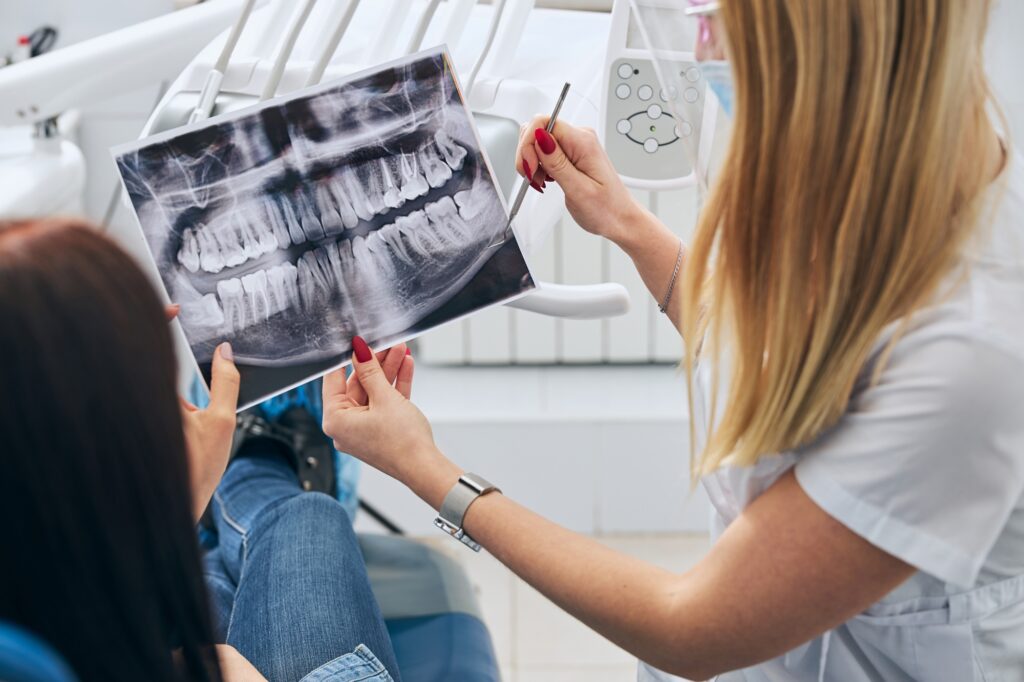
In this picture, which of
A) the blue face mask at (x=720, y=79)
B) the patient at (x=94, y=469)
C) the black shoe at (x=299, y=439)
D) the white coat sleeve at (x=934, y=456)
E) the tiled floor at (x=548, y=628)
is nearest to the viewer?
the patient at (x=94, y=469)

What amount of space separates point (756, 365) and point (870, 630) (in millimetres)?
247

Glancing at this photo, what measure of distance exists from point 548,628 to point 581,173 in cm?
140

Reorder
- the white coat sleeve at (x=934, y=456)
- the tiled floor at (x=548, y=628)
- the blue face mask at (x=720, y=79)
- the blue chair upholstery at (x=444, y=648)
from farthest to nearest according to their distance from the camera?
the tiled floor at (x=548, y=628)
the blue chair upholstery at (x=444, y=648)
the blue face mask at (x=720, y=79)
the white coat sleeve at (x=934, y=456)

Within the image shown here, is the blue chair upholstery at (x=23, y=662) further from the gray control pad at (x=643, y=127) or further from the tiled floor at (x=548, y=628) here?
the tiled floor at (x=548, y=628)

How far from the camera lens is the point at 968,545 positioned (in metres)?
0.69

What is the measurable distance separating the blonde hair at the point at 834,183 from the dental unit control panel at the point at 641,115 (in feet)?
0.96

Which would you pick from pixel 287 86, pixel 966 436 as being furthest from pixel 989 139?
pixel 287 86

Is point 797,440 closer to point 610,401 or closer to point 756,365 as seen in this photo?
point 756,365

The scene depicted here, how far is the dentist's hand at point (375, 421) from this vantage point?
2.95 feet

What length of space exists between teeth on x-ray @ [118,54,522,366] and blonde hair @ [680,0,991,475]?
278mm

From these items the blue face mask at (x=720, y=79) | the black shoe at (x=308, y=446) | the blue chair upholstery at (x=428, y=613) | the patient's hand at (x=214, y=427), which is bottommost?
the blue chair upholstery at (x=428, y=613)

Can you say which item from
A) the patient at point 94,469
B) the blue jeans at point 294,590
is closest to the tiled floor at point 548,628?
the blue jeans at point 294,590

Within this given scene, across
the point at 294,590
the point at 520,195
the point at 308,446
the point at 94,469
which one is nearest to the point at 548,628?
the point at 308,446

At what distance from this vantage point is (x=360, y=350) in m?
0.93
